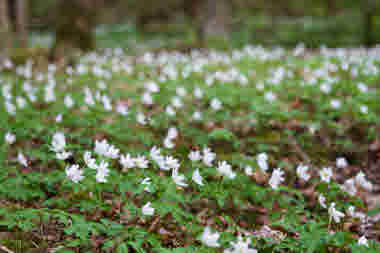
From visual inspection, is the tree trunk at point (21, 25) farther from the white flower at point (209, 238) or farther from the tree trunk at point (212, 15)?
the white flower at point (209, 238)

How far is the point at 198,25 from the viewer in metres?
11.7

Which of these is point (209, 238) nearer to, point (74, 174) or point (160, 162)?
point (160, 162)

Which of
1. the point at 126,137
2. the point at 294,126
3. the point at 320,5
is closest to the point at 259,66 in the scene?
the point at 294,126

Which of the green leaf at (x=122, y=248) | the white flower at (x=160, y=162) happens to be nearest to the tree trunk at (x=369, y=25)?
the white flower at (x=160, y=162)

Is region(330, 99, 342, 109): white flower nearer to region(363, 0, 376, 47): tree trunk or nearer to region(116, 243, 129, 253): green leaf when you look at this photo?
region(116, 243, 129, 253): green leaf

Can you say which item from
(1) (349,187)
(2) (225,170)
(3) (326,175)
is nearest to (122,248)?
(2) (225,170)

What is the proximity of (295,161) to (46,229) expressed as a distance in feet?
8.35

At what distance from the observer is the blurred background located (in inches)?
343

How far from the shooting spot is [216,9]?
15.3 metres

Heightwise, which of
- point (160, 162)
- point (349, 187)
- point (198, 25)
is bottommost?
point (349, 187)

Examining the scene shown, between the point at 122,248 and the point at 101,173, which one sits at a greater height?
the point at 101,173

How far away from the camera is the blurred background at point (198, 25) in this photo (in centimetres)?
872

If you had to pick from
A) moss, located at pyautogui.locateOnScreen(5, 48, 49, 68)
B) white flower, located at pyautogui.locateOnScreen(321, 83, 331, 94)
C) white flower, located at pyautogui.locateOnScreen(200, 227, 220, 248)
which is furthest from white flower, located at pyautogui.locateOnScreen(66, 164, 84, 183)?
moss, located at pyautogui.locateOnScreen(5, 48, 49, 68)

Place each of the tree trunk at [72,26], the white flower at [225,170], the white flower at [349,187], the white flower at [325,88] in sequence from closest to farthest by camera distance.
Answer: the white flower at [225,170], the white flower at [349,187], the white flower at [325,88], the tree trunk at [72,26]
